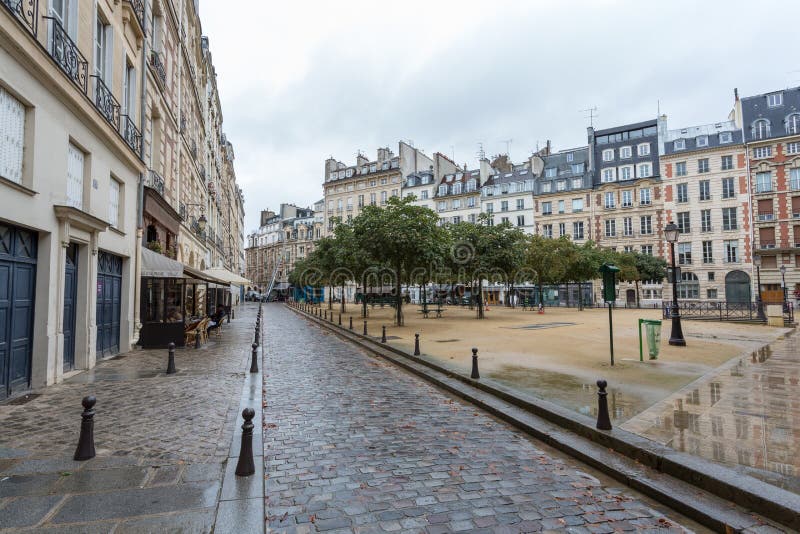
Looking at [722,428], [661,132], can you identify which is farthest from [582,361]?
[661,132]

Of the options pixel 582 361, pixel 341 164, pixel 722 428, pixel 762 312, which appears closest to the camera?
pixel 722 428

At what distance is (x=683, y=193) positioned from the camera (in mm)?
49031

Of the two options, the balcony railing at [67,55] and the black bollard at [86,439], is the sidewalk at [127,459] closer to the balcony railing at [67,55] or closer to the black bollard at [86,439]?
the black bollard at [86,439]

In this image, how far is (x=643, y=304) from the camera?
47125mm

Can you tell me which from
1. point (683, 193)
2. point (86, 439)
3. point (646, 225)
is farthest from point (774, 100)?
point (86, 439)

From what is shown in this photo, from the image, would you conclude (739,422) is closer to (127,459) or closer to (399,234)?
(127,459)

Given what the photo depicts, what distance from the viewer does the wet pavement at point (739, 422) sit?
4.33m

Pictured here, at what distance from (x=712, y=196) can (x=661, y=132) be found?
379 inches

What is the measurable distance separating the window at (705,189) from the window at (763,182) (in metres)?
4.04

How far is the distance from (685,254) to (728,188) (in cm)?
795

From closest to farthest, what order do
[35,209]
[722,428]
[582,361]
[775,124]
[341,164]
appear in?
[722,428], [35,209], [582,361], [775,124], [341,164]

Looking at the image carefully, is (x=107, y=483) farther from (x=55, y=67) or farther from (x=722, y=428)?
(x=55, y=67)

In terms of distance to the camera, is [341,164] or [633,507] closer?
[633,507]

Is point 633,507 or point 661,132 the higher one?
point 661,132
